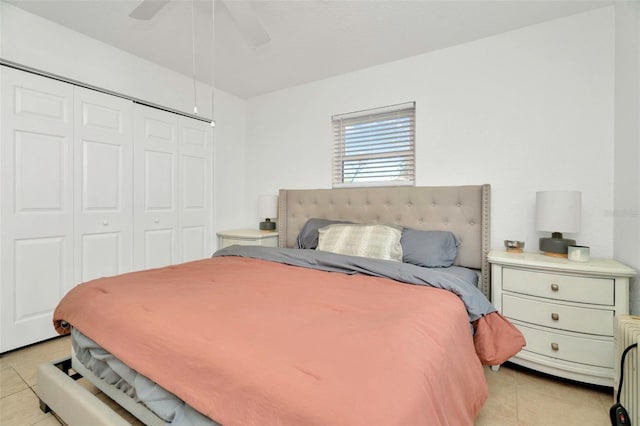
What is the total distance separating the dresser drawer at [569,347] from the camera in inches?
63.9

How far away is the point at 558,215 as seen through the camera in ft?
6.12

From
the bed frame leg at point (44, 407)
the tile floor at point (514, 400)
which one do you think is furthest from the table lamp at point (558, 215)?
the bed frame leg at point (44, 407)

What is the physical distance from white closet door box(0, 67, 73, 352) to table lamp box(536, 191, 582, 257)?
11.5 feet

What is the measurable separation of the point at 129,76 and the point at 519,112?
3345 millimetres

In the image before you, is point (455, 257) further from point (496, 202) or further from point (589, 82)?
point (589, 82)

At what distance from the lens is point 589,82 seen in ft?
6.61

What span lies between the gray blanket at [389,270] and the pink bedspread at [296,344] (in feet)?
0.23

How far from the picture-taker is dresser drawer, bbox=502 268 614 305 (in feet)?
5.33

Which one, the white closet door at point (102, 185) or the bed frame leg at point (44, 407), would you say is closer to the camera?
the bed frame leg at point (44, 407)

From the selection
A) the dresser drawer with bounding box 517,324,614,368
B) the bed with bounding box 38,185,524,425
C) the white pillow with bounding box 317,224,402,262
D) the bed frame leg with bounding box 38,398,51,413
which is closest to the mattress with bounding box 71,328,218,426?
the bed with bounding box 38,185,524,425

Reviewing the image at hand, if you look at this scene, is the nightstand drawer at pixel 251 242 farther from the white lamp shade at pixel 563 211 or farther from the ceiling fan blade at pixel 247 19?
the white lamp shade at pixel 563 211

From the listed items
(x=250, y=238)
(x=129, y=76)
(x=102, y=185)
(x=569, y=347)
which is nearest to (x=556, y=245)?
(x=569, y=347)

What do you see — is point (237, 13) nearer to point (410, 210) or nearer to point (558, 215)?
point (410, 210)

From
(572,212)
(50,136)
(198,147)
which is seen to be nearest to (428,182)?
(572,212)
